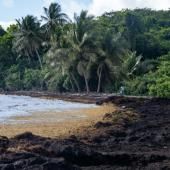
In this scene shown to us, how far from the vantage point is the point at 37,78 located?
60.0m

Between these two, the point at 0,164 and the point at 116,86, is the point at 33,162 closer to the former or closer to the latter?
the point at 0,164

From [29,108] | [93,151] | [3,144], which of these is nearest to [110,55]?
[29,108]

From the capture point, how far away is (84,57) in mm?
46000

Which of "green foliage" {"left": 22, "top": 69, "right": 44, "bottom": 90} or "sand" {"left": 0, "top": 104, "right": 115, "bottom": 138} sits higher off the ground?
"green foliage" {"left": 22, "top": 69, "right": 44, "bottom": 90}

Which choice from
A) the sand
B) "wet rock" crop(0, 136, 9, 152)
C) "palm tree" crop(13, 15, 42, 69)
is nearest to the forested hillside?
"palm tree" crop(13, 15, 42, 69)

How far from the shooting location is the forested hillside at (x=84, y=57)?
45.3 m

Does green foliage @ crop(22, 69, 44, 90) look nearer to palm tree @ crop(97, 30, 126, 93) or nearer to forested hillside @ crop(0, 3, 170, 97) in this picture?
forested hillside @ crop(0, 3, 170, 97)

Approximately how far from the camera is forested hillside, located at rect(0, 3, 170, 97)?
45281 mm

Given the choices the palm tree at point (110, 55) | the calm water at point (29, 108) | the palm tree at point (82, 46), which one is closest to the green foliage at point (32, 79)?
the palm tree at point (82, 46)

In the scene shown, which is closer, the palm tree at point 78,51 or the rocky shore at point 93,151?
the rocky shore at point 93,151

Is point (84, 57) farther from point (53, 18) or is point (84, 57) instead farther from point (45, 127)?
point (45, 127)

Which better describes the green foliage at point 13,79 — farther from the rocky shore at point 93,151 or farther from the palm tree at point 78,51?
the rocky shore at point 93,151

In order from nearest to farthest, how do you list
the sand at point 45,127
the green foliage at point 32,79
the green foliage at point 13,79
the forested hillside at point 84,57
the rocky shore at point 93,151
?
the rocky shore at point 93,151
the sand at point 45,127
the forested hillside at point 84,57
the green foliage at point 32,79
the green foliage at point 13,79

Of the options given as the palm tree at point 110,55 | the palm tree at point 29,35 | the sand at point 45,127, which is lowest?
the sand at point 45,127
